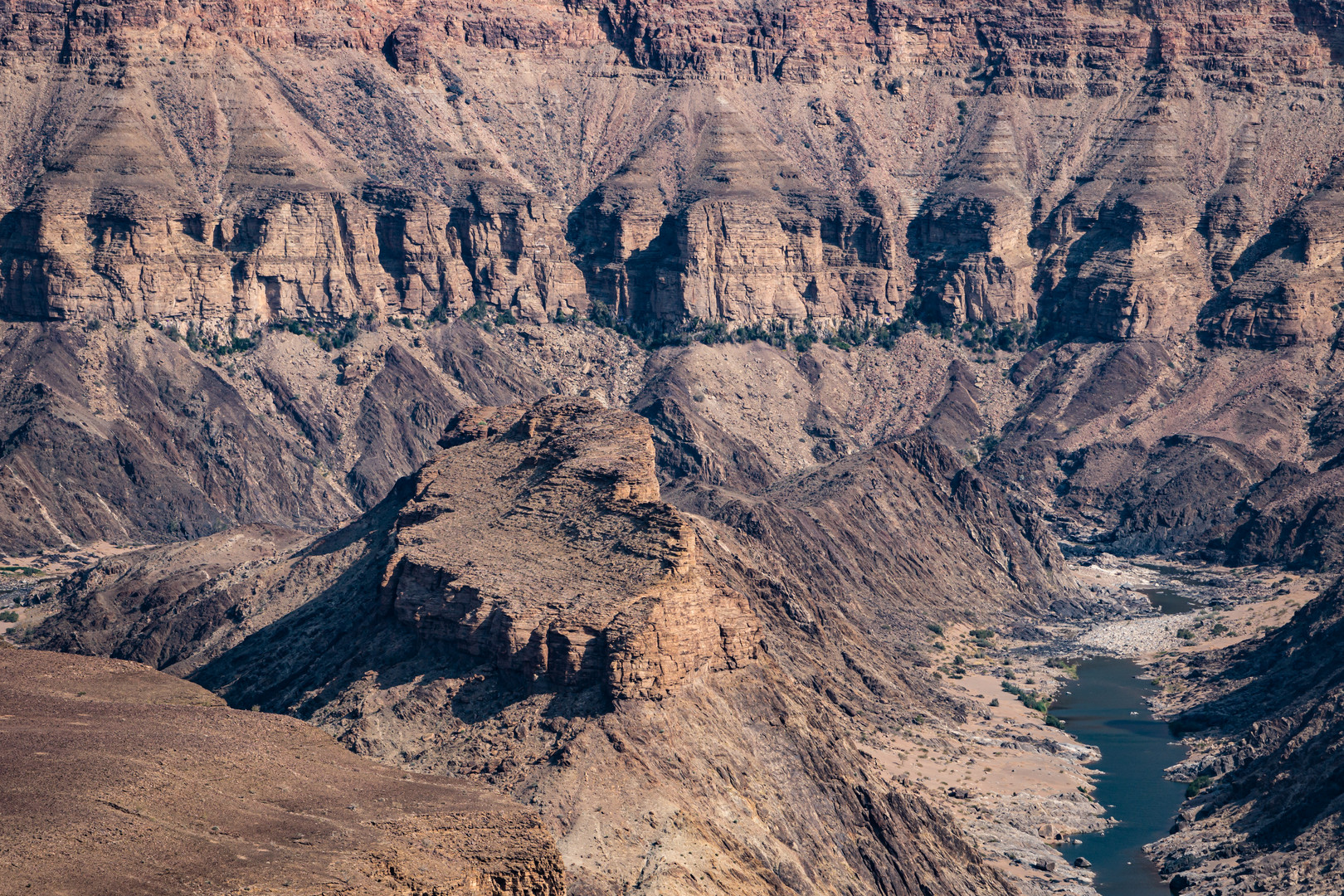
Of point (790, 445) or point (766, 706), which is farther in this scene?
point (790, 445)

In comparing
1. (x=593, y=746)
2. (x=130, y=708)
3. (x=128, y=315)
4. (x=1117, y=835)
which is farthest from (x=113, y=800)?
(x=128, y=315)

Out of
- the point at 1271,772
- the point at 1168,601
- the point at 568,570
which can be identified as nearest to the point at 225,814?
the point at 568,570

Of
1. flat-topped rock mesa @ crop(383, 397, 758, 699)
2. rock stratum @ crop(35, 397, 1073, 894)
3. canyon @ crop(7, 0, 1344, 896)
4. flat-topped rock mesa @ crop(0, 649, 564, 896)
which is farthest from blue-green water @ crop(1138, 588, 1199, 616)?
flat-topped rock mesa @ crop(0, 649, 564, 896)

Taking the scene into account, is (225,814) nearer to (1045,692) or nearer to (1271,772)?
(1271,772)

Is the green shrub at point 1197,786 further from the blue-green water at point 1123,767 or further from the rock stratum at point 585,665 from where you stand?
the rock stratum at point 585,665

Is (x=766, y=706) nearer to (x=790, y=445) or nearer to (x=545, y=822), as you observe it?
(x=545, y=822)
